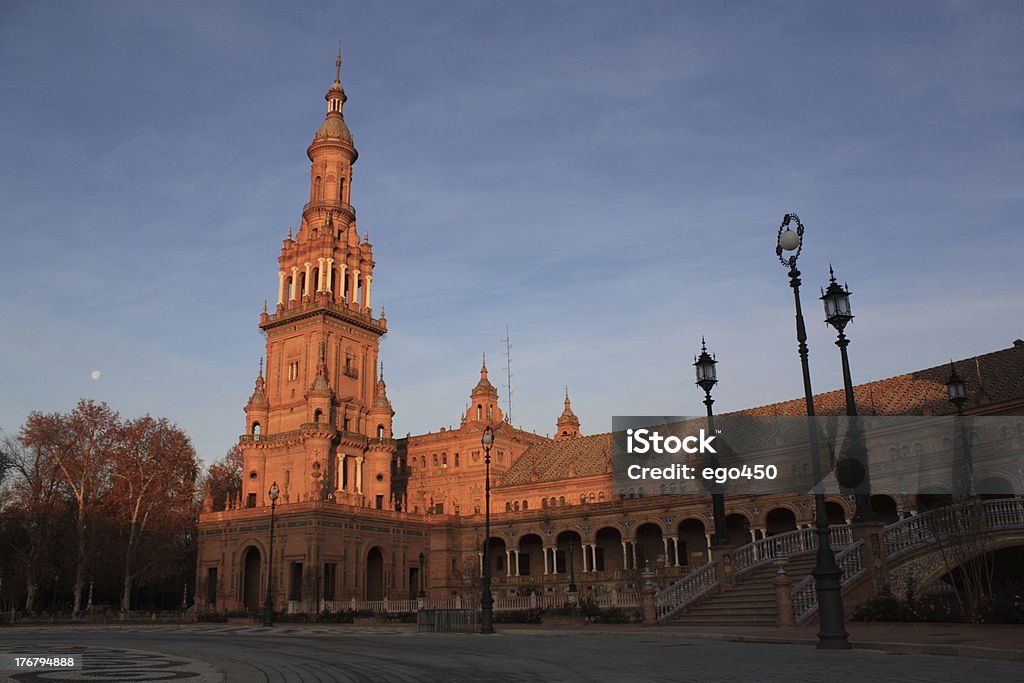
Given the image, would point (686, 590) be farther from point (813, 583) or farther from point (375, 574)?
point (375, 574)

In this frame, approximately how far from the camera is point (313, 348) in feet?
242

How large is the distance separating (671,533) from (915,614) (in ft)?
129

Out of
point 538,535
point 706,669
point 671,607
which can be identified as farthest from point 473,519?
point 706,669

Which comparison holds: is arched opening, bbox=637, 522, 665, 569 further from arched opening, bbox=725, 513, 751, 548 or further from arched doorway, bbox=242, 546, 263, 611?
arched doorway, bbox=242, 546, 263, 611

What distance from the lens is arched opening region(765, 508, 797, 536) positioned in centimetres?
5638

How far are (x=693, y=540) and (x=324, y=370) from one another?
33278 millimetres

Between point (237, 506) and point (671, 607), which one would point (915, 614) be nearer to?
point (671, 607)

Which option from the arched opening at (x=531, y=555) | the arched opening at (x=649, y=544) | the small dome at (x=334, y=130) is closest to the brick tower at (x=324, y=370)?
the small dome at (x=334, y=130)

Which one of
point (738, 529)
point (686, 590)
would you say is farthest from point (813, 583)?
point (738, 529)

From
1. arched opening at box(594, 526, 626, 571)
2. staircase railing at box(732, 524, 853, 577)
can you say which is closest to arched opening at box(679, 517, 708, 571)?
arched opening at box(594, 526, 626, 571)

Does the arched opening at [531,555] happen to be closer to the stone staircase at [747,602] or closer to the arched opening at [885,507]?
the arched opening at [885,507]

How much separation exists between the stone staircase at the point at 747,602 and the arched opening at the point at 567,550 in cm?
3973

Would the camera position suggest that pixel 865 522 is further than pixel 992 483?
No

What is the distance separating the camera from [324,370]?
7175 cm
